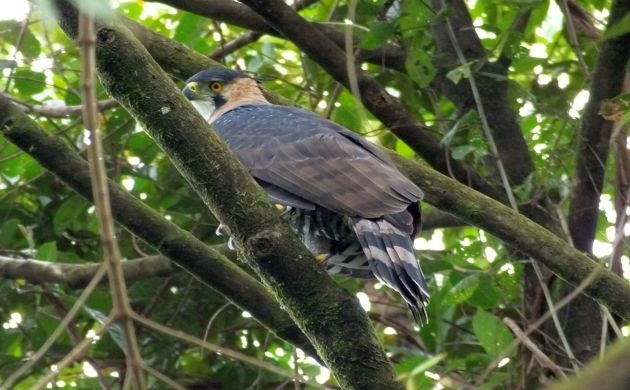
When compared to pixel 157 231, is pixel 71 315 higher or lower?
lower

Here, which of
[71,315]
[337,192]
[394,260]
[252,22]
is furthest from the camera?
[252,22]

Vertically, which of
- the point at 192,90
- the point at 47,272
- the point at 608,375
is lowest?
the point at 608,375

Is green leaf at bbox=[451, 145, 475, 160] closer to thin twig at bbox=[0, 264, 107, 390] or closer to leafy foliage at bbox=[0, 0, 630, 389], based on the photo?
leafy foliage at bbox=[0, 0, 630, 389]

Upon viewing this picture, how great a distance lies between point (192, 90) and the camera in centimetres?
550

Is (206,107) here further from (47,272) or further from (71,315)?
(71,315)

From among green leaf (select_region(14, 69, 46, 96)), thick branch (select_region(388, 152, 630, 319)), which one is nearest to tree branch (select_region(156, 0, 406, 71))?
green leaf (select_region(14, 69, 46, 96))

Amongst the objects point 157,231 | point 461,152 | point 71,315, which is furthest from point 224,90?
point 71,315

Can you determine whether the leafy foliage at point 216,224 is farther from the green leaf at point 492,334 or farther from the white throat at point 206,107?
the white throat at point 206,107

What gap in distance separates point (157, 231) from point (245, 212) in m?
0.59

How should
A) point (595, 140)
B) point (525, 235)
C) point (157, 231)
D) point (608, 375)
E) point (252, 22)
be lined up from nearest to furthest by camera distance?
point (608, 375) → point (157, 231) → point (525, 235) → point (595, 140) → point (252, 22)

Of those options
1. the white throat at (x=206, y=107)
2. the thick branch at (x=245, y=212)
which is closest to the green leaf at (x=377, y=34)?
the white throat at (x=206, y=107)

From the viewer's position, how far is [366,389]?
9.30 feet

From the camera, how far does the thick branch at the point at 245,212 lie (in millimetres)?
2736

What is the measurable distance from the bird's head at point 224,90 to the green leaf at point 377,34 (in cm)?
107
